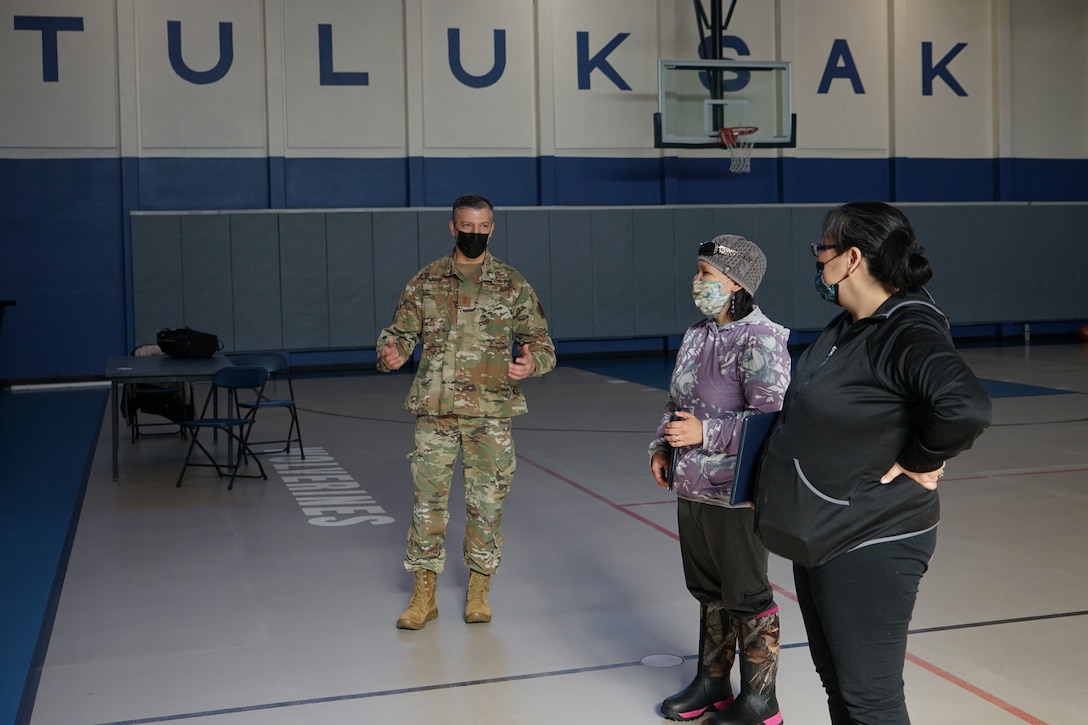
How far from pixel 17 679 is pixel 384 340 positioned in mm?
1935

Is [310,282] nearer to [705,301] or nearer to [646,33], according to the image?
[646,33]

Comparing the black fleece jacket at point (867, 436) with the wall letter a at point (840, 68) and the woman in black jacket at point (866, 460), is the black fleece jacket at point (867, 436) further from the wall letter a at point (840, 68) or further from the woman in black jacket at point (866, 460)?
the wall letter a at point (840, 68)

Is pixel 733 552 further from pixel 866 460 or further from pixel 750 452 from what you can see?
pixel 866 460

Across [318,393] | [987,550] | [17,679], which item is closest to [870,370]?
[17,679]

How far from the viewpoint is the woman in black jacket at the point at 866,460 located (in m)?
2.44

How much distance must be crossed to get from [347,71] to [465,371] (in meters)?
12.7

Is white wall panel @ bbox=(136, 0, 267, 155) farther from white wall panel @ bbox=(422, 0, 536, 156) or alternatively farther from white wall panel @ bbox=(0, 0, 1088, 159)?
white wall panel @ bbox=(422, 0, 536, 156)

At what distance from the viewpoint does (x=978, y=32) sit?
63.0 feet

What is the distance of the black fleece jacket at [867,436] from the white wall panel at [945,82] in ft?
57.3

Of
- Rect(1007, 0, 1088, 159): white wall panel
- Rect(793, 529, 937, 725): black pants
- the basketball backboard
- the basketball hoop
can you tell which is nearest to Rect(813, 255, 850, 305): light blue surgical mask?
Rect(793, 529, 937, 725): black pants

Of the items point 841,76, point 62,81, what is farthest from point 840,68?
A: point 62,81

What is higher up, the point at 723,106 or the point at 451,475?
the point at 723,106

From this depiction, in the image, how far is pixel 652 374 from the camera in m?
15.5

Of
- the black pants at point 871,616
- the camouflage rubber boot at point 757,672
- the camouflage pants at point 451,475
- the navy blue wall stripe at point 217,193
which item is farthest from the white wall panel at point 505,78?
the black pants at point 871,616
